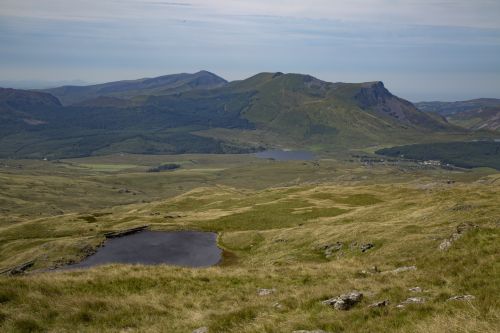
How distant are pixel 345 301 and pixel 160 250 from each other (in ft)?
213

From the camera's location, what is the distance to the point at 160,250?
83062 mm

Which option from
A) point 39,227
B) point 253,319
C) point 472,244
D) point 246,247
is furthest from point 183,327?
point 39,227

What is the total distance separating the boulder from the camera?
73.3 feet

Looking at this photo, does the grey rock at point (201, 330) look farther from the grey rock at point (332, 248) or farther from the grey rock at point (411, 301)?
the grey rock at point (332, 248)

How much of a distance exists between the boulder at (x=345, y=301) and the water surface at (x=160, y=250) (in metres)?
49.3

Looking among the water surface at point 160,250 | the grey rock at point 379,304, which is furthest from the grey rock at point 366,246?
the grey rock at point 379,304

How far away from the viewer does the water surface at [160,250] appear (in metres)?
75.2

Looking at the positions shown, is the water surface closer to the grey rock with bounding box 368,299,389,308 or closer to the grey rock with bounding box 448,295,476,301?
the grey rock with bounding box 368,299,389,308

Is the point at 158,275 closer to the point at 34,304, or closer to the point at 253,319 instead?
the point at 34,304

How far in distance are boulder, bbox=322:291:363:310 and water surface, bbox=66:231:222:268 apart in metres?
49.3

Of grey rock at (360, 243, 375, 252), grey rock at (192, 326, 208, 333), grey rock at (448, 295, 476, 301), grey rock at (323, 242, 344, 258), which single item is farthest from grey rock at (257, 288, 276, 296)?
grey rock at (323, 242, 344, 258)

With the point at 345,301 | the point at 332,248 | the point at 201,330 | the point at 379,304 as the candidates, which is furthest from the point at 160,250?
the point at 379,304

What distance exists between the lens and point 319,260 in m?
58.8

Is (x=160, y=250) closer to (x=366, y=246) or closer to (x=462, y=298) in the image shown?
(x=366, y=246)
